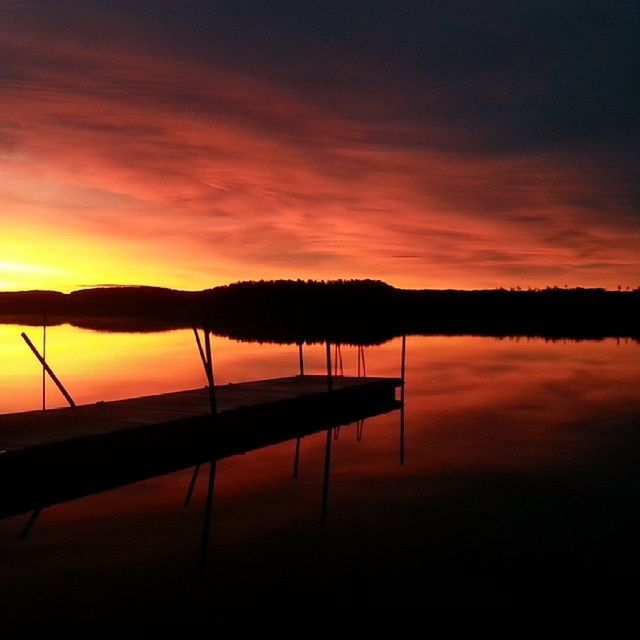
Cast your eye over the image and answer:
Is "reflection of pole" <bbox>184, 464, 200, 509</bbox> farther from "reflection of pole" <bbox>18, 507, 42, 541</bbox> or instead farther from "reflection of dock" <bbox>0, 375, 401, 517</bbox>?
"reflection of pole" <bbox>18, 507, 42, 541</bbox>

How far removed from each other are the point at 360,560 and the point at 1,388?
18.8 metres

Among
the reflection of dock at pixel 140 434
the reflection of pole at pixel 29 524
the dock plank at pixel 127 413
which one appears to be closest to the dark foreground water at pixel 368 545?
the reflection of pole at pixel 29 524

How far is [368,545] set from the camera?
8742mm

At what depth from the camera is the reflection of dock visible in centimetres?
990

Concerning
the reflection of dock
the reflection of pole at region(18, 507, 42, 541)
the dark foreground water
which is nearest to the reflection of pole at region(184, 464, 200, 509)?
the dark foreground water

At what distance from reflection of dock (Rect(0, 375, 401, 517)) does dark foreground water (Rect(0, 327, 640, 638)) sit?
410 millimetres

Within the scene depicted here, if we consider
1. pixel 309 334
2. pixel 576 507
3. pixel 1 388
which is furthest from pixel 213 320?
pixel 576 507

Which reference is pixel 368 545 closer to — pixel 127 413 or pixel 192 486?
pixel 192 486

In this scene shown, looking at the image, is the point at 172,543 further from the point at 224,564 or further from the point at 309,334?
the point at 309,334

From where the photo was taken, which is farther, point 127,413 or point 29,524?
point 127,413

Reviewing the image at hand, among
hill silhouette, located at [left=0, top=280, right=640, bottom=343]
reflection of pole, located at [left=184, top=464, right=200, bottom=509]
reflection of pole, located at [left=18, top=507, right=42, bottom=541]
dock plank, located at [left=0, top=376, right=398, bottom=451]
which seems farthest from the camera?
hill silhouette, located at [left=0, top=280, right=640, bottom=343]

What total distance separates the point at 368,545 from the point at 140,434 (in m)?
4.45

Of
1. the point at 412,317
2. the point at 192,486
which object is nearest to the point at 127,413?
the point at 192,486

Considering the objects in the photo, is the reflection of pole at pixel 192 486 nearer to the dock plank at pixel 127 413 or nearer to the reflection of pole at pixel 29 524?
the dock plank at pixel 127 413
